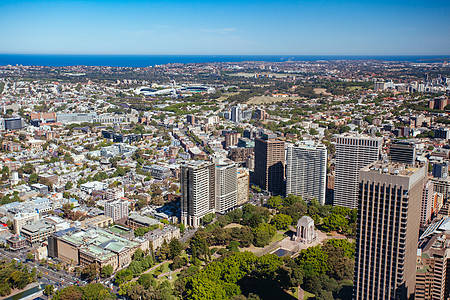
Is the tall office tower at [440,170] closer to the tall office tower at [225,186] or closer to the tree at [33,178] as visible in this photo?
the tall office tower at [225,186]

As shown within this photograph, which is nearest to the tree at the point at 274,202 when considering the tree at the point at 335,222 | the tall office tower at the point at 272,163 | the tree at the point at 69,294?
the tall office tower at the point at 272,163

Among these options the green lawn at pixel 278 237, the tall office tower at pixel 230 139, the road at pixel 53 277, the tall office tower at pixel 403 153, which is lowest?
the road at pixel 53 277

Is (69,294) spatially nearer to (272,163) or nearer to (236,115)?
(272,163)

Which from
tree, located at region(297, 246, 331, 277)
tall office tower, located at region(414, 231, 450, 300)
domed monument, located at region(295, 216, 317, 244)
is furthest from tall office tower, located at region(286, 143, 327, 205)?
tall office tower, located at region(414, 231, 450, 300)

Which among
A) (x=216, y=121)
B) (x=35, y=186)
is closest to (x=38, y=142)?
(x=35, y=186)

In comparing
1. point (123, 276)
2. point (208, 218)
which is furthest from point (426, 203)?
point (123, 276)

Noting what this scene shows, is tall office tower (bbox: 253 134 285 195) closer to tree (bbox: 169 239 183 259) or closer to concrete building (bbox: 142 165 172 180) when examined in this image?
concrete building (bbox: 142 165 172 180)

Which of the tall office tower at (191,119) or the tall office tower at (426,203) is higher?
the tall office tower at (191,119)
